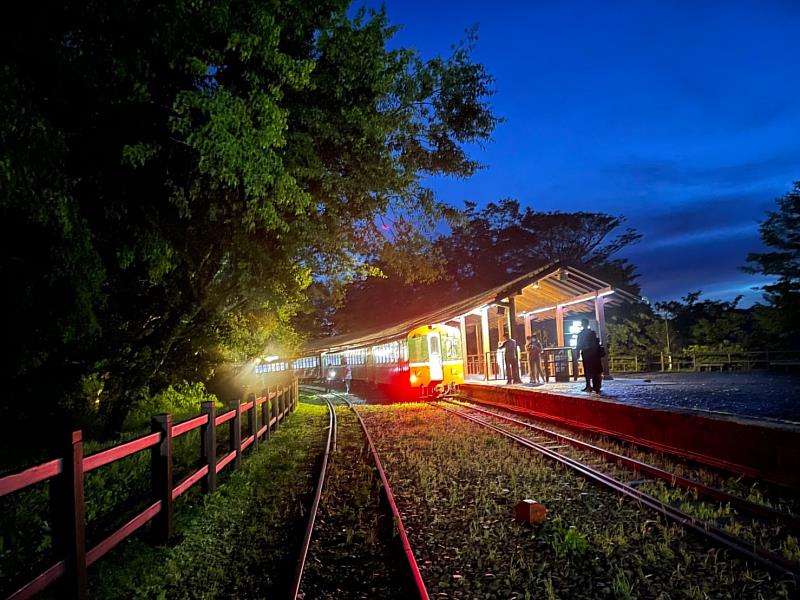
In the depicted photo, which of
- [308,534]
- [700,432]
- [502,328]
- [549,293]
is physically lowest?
[308,534]

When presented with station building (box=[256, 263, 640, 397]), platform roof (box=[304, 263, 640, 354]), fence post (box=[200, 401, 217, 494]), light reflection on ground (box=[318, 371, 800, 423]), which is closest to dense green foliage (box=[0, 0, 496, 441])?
fence post (box=[200, 401, 217, 494])

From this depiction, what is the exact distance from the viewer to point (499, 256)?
44438mm

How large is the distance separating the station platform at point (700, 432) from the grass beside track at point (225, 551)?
5.12 meters

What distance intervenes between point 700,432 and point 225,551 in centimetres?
628

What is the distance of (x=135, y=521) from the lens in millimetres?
3883

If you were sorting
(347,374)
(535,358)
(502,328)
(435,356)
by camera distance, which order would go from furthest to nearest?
(347,374) → (502,328) → (435,356) → (535,358)

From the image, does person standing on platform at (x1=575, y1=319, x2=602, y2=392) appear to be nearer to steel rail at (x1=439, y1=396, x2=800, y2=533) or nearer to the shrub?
steel rail at (x1=439, y1=396, x2=800, y2=533)

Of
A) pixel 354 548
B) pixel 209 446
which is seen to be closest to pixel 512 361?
pixel 209 446

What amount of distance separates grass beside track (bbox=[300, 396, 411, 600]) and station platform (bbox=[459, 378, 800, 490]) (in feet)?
13.8

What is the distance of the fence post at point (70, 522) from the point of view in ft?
9.96

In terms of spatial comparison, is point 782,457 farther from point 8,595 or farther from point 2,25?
point 2,25

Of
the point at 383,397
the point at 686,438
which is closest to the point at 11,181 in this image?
the point at 686,438

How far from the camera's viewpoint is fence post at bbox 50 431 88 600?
9.96 ft

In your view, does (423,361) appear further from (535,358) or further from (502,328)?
(502,328)
